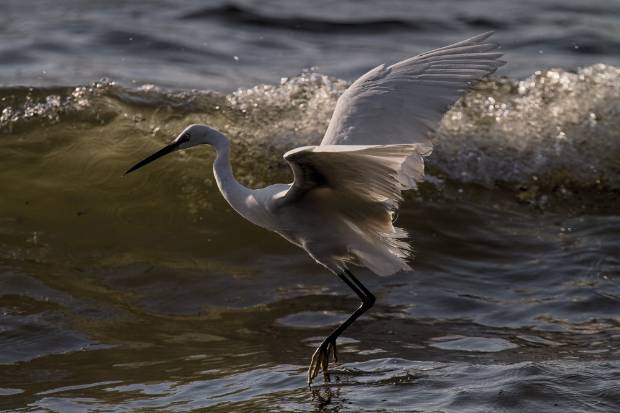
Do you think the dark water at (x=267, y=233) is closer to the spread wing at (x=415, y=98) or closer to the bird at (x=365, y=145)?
the bird at (x=365, y=145)

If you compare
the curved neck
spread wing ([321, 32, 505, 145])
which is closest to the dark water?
the curved neck

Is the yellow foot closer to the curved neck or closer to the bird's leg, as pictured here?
the bird's leg

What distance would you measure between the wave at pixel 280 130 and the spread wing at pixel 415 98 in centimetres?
338

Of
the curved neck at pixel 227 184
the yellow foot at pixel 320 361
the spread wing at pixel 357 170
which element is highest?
the spread wing at pixel 357 170

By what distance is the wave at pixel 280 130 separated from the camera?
28.7 ft

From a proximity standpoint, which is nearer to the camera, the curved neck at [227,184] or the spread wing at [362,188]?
the spread wing at [362,188]

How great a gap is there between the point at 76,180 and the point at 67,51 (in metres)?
2.61

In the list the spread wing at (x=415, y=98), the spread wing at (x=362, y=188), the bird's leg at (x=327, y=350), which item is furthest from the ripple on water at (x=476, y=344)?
the spread wing at (x=415, y=98)

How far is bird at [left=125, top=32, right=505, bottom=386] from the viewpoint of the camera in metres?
4.96

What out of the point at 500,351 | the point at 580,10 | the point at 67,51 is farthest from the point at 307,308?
the point at 580,10

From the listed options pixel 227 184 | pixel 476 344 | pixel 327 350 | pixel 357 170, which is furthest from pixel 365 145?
pixel 476 344

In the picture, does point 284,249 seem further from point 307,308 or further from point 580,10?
point 580,10

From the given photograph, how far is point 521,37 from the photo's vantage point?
12.1 metres

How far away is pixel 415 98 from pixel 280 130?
13.0ft
